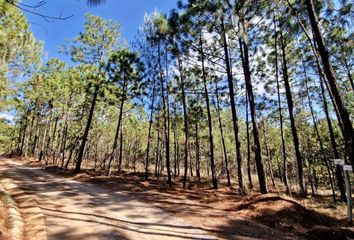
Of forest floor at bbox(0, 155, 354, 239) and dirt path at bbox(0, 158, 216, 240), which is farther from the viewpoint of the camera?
forest floor at bbox(0, 155, 354, 239)

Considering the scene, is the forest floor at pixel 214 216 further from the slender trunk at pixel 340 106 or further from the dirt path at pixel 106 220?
the slender trunk at pixel 340 106

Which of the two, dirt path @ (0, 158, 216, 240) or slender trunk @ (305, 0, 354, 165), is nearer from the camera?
dirt path @ (0, 158, 216, 240)

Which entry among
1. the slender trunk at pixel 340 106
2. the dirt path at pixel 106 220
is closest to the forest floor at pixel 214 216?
the dirt path at pixel 106 220

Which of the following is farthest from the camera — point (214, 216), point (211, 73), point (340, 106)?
point (211, 73)

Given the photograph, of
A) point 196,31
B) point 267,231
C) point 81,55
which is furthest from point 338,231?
point 81,55

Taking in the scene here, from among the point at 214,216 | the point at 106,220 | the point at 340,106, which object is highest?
the point at 340,106

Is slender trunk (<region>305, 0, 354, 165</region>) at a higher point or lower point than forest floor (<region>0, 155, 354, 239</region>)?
higher

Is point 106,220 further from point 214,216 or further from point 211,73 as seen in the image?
point 211,73

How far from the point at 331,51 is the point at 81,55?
17.9 metres

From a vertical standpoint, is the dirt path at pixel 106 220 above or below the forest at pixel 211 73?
below

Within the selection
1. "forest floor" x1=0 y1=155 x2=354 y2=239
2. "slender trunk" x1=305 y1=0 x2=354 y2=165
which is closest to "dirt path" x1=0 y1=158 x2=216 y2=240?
"forest floor" x1=0 y1=155 x2=354 y2=239

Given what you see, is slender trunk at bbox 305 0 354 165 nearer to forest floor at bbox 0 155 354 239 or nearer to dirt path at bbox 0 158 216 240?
forest floor at bbox 0 155 354 239

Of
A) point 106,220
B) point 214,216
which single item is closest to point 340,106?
point 214,216

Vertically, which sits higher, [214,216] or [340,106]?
[340,106]
